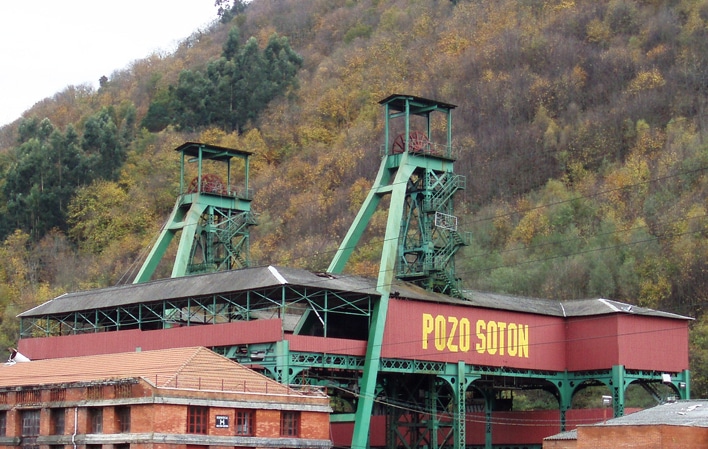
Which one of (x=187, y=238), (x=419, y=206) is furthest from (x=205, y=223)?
(x=419, y=206)

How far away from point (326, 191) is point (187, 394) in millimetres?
64800

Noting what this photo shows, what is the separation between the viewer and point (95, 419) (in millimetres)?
40219

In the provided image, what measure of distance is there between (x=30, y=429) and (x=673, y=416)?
22.2m

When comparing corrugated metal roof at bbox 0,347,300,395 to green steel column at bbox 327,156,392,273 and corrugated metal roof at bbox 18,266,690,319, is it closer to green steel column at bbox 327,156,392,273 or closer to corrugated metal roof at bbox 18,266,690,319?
corrugated metal roof at bbox 18,266,690,319

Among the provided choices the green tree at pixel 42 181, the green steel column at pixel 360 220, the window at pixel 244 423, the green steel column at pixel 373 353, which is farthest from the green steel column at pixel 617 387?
the green tree at pixel 42 181

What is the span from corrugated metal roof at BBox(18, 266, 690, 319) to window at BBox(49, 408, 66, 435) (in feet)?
27.2

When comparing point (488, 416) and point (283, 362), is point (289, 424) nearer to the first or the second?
point (283, 362)

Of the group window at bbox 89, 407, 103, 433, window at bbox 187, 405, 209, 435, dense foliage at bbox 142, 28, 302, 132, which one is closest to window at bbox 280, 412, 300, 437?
window at bbox 187, 405, 209, 435

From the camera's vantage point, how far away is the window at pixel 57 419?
4122cm

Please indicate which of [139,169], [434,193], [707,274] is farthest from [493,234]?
[139,169]

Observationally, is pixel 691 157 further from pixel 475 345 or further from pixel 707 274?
pixel 475 345

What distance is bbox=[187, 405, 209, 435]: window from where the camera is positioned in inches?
1521

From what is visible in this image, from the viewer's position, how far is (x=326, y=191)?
102688 millimetres

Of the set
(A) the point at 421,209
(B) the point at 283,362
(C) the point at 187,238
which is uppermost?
(A) the point at 421,209
